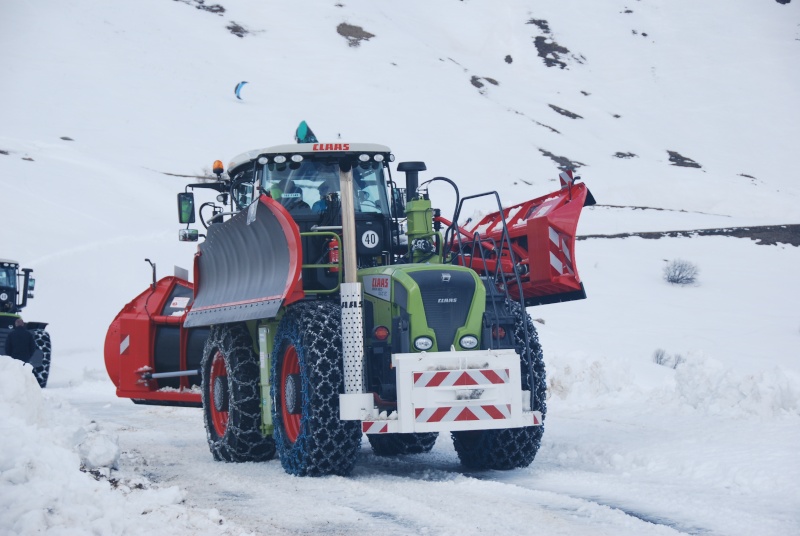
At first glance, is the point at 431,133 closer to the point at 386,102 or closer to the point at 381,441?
the point at 386,102

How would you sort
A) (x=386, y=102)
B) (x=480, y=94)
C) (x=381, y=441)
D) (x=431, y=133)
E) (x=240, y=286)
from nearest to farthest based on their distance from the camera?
(x=240, y=286)
(x=381, y=441)
(x=431, y=133)
(x=386, y=102)
(x=480, y=94)

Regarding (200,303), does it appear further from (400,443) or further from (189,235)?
(400,443)

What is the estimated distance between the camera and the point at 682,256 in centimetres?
3291

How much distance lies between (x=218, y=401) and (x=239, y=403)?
750mm

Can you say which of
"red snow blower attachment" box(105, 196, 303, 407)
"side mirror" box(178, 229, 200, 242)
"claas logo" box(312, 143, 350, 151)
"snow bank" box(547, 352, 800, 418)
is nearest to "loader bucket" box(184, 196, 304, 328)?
"red snow blower attachment" box(105, 196, 303, 407)

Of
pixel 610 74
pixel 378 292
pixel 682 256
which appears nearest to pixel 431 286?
pixel 378 292

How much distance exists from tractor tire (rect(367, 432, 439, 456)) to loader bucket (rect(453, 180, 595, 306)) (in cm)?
176

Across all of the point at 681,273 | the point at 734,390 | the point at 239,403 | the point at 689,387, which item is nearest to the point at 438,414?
the point at 239,403

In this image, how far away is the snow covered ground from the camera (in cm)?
722

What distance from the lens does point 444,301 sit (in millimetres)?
8852

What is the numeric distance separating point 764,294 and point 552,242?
790 inches

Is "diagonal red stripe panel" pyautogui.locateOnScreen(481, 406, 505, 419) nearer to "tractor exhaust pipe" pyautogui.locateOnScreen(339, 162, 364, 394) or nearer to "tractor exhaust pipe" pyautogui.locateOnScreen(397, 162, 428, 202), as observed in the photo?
"tractor exhaust pipe" pyautogui.locateOnScreen(339, 162, 364, 394)

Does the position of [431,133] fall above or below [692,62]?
below

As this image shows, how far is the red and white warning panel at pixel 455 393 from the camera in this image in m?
8.32
